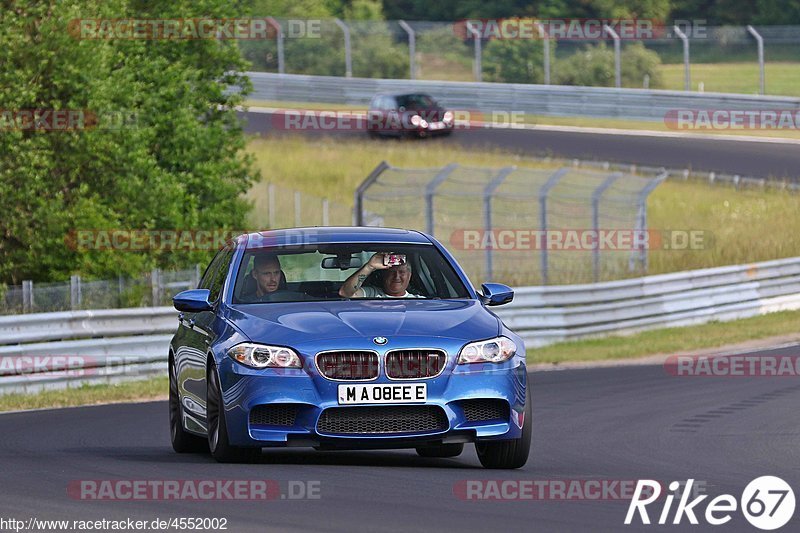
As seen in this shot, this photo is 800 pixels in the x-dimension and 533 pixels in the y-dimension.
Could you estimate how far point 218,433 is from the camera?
32.7 ft

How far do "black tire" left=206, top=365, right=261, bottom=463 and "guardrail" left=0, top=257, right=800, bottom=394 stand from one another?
8172mm

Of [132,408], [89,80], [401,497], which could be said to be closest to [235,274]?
[401,497]

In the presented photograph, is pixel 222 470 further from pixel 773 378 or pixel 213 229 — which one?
pixel 213 229

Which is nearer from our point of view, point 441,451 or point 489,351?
point 489,351

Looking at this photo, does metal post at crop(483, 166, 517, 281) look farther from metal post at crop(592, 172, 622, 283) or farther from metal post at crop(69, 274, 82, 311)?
metal post at crop(69, 274, 82, 311)

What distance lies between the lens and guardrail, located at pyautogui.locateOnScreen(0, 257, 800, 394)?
1828 centimetres

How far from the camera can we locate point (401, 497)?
8.55m

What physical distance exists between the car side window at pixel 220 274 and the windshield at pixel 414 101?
37435mm

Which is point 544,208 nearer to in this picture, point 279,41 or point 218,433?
point 218,433

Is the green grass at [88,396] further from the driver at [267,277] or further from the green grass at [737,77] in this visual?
the green grass at [737,77]

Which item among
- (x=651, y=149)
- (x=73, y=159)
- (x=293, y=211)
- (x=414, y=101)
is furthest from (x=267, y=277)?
(x=414, y=101)

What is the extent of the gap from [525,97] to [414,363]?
133 ft

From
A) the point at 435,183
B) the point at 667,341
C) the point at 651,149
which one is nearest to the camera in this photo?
the point at 667,341

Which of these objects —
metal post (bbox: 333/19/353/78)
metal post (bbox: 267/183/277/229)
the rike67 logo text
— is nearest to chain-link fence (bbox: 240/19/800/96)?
metal post (bbox: 333/19/353/78)
